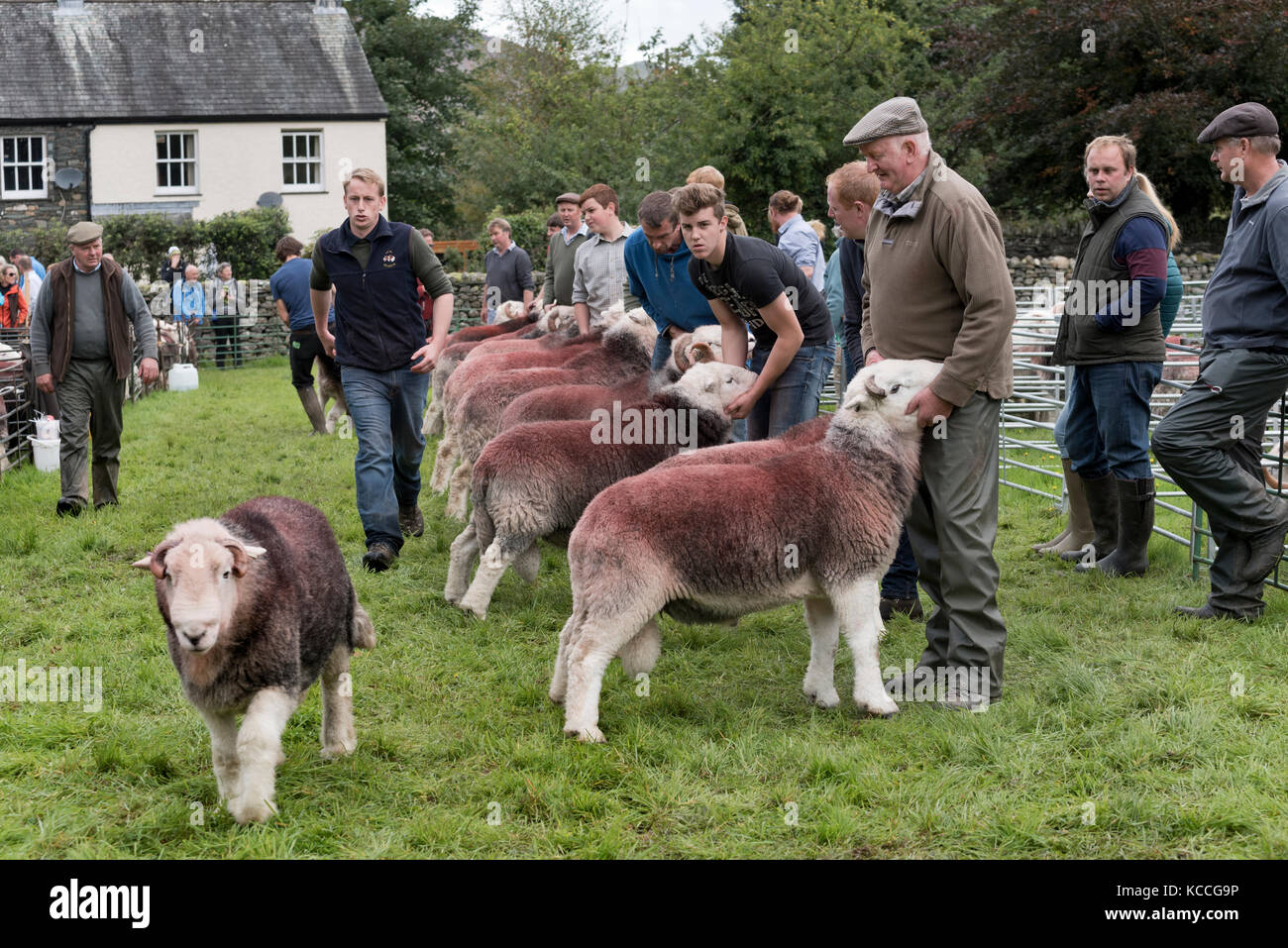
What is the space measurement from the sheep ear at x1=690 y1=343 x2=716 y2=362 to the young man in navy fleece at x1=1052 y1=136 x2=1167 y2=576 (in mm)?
2111

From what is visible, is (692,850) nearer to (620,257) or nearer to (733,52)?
(620,257)

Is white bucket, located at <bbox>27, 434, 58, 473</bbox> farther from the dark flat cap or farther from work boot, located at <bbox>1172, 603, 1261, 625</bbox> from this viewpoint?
the dark flat cap

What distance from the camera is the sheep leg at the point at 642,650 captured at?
4863 mm

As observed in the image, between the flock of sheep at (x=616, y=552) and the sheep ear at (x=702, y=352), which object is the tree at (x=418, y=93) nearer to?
the sheep ear at (x=702, y=352)

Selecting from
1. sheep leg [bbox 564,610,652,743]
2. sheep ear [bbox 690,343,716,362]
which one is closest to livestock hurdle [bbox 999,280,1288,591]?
sheep ear [bbox 690,343,716,362]

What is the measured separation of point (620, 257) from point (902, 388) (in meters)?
4.83

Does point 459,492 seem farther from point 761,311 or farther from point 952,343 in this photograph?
point 952,343

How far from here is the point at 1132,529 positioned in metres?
6.98

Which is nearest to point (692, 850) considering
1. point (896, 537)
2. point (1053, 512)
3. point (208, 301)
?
point (896, 537)

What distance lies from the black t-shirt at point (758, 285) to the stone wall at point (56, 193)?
29.0 m

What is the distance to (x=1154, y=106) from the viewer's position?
2417 centimetres

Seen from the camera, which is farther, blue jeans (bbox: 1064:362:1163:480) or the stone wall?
the stone wall

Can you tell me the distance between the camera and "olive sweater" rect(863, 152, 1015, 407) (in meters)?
4.80
